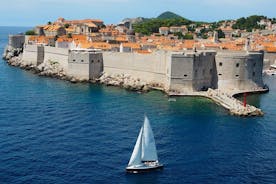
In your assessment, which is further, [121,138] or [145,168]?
[121,138]

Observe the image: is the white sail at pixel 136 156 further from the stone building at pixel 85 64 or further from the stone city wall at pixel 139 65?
the stone building at pixel 85 64

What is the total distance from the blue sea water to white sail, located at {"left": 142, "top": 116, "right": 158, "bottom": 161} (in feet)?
2.93

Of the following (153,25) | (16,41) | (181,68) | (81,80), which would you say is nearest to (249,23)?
(153,25)

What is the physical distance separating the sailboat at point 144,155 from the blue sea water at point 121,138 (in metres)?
0.45

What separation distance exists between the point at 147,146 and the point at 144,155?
45 centimetres

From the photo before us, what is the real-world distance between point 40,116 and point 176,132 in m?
9.56

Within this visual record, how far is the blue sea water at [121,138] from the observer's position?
19844 millimetres

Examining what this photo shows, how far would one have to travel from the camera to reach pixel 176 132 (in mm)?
26297

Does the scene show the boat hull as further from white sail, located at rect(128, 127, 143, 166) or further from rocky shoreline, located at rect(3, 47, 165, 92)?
rocky shoreline, located at rect(3, 47, 165, 92)

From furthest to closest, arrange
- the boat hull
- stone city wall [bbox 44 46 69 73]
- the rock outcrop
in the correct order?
1. stone city wall [bbox 44 46 69 73]
2. the rock outcrop
3. the boat hull

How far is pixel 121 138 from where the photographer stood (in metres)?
24.8

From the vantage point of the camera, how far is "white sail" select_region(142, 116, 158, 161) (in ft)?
68.7

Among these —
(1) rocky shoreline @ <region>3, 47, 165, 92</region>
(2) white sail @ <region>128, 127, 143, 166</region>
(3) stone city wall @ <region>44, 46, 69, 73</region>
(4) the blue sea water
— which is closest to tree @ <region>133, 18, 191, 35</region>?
(1) rocky shoreline @ <region>3, 47, 165, 92</region>

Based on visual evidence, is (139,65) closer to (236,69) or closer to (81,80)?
(81,80)
